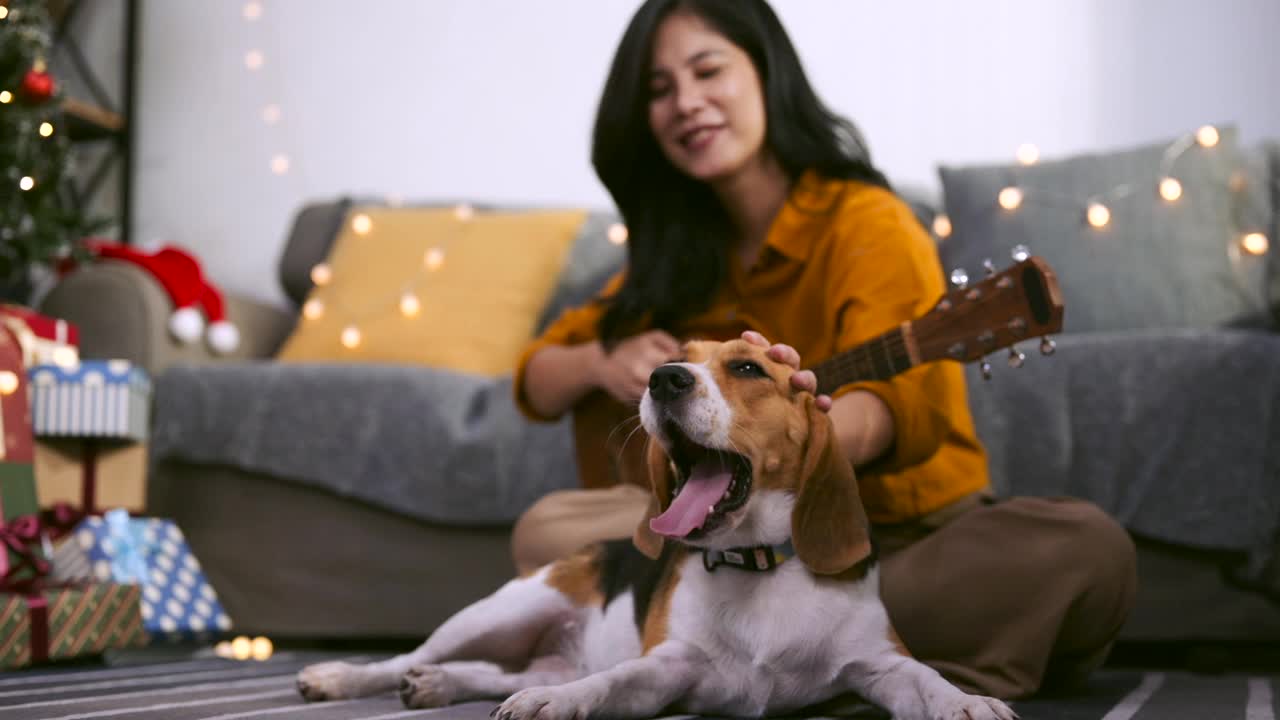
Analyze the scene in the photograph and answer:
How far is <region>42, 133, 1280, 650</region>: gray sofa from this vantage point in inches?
76.9

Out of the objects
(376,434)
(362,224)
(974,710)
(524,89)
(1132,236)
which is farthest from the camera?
(524,89)

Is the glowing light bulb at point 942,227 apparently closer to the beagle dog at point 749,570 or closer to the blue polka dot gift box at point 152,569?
the beagle dog at point 749,570

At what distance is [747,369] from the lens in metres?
1.20

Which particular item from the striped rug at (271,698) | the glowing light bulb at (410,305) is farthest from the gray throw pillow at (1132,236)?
the glowing light bulb at (410,305)

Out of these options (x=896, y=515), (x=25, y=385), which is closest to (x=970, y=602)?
(x=896, y=515)

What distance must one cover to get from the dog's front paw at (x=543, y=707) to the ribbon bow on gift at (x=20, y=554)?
119cm

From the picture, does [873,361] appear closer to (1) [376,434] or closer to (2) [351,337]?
(1) [376,434]

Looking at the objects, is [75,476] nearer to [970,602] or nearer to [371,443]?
[371,443]

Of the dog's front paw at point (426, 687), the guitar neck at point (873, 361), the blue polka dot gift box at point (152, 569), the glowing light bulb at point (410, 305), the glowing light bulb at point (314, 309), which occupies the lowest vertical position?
the blue polka dot gift box at point (152, 569)

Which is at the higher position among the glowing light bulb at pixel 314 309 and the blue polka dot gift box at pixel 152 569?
the glowing light bulb at pixel 314 309

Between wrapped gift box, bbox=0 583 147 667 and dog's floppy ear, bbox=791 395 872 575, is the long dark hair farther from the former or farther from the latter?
wrapped gift box, bbox=0 583 147 667

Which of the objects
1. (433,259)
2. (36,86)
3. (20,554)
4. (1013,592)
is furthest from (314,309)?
(1013,592)

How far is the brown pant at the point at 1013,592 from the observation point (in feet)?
4.63

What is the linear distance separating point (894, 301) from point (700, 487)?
459mm
